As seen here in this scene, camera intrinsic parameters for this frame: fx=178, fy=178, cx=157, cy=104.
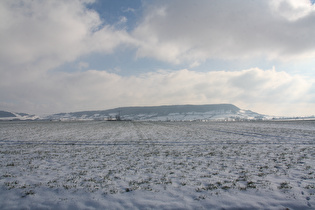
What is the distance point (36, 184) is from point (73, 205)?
2.98m

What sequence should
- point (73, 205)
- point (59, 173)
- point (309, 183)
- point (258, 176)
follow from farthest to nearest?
1. point (59, 173)
2. point (258, 176)
3. point (309, 183)
4. point (73, 205)

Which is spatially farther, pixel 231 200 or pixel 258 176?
pixel 258 176

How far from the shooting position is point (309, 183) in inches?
288

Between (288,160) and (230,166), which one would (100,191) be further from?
(288,160)

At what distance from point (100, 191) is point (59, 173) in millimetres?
3661

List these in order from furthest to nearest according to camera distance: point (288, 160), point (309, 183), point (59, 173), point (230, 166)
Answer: point (288, 160), point (230, 166), point (59, 173), point (309, 183)

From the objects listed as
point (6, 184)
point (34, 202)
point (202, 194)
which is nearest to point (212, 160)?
point (202, 194)

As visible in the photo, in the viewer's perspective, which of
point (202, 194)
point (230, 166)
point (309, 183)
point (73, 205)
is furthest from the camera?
point (230, 166)

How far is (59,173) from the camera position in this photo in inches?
359

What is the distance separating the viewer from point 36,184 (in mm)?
7566

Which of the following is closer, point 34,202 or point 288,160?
point 34,202

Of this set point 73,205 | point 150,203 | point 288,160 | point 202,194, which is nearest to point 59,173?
point 73,205

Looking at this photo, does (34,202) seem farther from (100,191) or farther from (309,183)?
(309,183)

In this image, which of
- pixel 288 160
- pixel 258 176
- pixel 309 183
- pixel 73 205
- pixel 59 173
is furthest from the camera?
pixel 288 160
